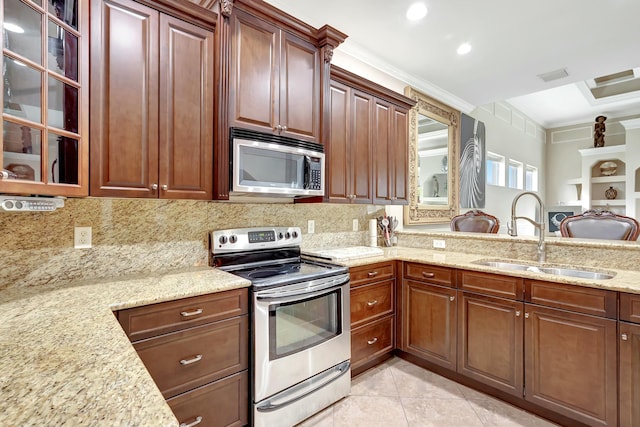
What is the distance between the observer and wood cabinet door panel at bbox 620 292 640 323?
1.63m

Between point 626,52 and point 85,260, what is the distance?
5.11m

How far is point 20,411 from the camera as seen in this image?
0.60 meters

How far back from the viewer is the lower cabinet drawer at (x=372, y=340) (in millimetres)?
2408

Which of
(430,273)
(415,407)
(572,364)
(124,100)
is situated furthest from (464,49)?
(415,407)

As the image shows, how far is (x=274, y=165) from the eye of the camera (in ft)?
6.82

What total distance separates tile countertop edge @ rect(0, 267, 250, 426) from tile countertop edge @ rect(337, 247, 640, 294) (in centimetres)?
154

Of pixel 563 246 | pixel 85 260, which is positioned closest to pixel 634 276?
pixel 563 246

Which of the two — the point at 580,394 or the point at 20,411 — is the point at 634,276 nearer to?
the point at 580,394

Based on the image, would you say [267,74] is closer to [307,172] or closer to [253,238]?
[307,172]

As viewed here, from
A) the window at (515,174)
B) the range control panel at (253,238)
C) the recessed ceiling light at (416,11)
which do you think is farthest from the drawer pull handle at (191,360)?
the window at (515,174)

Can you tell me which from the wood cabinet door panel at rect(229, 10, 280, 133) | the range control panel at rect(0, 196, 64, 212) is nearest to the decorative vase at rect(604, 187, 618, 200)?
the wood cabinet door panel at rect(229, 10, 280, 133)

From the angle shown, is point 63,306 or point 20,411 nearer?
point 20,411

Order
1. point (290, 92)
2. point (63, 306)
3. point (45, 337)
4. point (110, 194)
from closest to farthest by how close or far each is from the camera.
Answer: point (45, 337)
point (63, 306)
point (110, 194)
point (290, 92)

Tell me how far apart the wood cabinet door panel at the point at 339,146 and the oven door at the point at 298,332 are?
0.76 m
